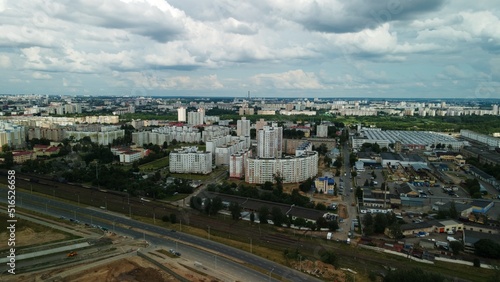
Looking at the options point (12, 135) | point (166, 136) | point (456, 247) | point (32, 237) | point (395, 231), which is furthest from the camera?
point (166, 136)

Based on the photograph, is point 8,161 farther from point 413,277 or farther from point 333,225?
point 413,277

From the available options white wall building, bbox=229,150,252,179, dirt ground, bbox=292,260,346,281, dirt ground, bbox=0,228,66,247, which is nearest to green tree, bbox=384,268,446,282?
dirt ground, bbox=292,260,346,281

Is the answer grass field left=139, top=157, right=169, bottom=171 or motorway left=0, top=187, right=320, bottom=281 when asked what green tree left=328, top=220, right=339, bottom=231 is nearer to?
motorway left=0, top=187, right=320, bottom=281

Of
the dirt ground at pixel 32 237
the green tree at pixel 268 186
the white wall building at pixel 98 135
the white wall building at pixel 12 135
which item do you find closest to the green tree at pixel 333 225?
the green tree at pixel 268 186

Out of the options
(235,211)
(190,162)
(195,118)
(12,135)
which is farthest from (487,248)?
(195,118)

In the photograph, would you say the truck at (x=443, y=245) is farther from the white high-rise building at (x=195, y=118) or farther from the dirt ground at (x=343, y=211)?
the white high-rise building at (x=195, y=118)

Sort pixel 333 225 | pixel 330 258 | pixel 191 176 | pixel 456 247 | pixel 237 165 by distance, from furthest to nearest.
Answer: pixel 191 176 < pixel 237 165 < pixel 333 225 < pixel 456 247 < pixel 330 258

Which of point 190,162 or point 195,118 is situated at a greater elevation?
point 195,118
